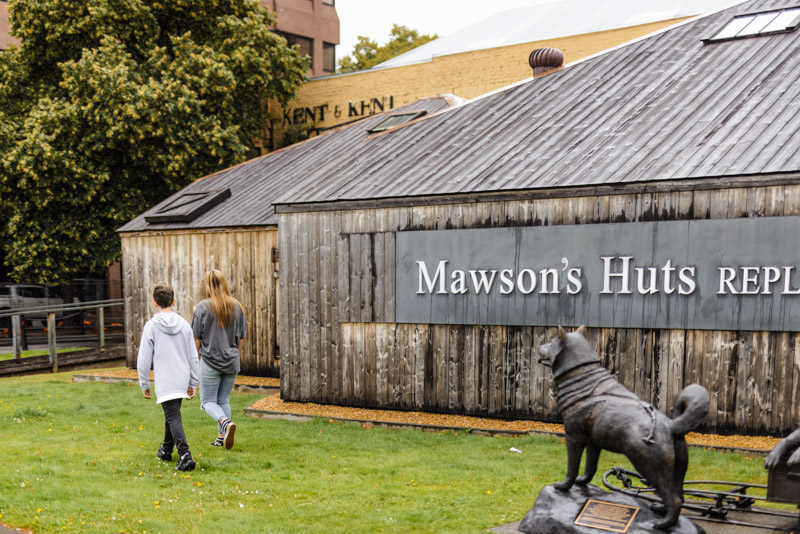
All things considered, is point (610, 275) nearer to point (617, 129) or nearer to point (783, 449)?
point (617, 129)

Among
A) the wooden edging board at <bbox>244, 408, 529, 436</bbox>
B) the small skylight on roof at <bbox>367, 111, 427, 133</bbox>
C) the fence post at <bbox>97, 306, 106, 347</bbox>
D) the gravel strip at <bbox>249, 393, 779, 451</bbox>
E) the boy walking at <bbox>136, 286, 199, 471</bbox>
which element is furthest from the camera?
the fence post at <bbox>97, 306, 106, 347</bbox>

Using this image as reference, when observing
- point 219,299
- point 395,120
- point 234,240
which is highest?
point 395,120

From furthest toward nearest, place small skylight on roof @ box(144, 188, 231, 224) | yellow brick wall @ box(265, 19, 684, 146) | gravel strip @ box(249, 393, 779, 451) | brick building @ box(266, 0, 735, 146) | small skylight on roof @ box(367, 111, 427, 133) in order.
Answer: brick building @ box(266, 0, 735, 146) → yellow brick wall @ box(265, 19, 684, 146) → small skylight on roof @ box(367, 111, 427, 133) → small skylight on roof @ box(144, 188, 231, 224) → gravel strip @ box(249, 393, 779, 451)

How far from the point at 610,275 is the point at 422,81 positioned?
19373 mm

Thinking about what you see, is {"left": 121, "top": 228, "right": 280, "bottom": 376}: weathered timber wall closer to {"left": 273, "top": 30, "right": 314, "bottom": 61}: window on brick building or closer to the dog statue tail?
the dog statue tail

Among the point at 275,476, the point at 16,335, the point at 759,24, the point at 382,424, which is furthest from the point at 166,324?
the point at 16,335

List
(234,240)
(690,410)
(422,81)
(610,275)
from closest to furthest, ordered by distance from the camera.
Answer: (690,410), (610,275), (234,240), (422,81)

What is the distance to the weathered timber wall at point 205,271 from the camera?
15070 millimetres

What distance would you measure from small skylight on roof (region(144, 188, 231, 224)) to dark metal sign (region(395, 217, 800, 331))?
6921 millimetres

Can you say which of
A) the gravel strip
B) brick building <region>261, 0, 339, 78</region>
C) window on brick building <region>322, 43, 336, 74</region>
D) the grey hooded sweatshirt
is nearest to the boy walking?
the grey hooded sweatshirt

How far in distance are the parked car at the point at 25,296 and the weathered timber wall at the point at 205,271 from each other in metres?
10.5

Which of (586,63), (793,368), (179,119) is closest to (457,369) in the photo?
(793,368)

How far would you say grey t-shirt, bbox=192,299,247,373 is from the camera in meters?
8.70

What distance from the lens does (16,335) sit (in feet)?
60.9
